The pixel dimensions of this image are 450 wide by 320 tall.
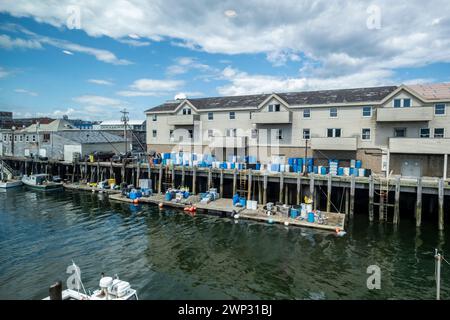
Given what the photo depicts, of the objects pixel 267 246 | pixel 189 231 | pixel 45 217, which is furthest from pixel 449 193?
pixel 45 217

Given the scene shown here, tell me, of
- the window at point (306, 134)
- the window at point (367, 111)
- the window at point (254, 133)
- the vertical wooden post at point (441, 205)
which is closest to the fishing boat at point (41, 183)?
the window at point (254, 133)

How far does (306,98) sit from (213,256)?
25.8m

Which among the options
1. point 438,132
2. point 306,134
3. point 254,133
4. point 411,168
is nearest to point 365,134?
point 411,168

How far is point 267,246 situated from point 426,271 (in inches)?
379

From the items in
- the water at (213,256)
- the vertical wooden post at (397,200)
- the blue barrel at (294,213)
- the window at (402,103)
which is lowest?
the water at (213,256)

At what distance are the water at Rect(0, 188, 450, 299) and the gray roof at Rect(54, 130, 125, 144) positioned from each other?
2552cm

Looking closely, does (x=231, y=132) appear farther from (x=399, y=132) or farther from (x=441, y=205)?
(x=441, y=205)

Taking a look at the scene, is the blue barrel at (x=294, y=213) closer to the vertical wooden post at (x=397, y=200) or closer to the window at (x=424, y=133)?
the vertical wooden post at (x=397, y=200)

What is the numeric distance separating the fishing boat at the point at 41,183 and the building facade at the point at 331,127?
689 inches

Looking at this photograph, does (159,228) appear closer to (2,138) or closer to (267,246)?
(267,246)

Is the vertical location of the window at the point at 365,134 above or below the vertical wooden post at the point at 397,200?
above

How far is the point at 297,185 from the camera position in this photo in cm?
2939

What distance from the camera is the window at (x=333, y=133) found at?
34094 millimetres

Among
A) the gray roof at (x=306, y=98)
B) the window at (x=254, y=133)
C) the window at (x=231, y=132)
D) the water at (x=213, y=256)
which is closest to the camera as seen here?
the water at (x=213, y=256)
